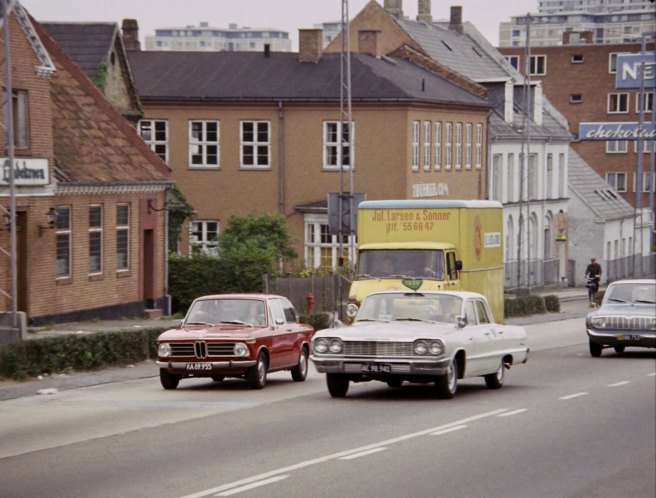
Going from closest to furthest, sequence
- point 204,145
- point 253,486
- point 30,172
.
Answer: point 253,486 → point 30,172 → point 204,145

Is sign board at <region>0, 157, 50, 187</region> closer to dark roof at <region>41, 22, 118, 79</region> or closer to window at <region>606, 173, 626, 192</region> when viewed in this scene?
dark roof at <region>41, 22, 118, 79</region>

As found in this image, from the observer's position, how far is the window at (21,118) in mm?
38656

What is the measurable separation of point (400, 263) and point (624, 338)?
5.31 meters

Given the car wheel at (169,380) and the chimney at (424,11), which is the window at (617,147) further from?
the car wheel at (169,380)

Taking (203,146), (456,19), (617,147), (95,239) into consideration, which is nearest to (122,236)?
(95,239)

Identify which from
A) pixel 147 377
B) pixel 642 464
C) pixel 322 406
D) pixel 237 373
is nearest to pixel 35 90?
pixel 147 377

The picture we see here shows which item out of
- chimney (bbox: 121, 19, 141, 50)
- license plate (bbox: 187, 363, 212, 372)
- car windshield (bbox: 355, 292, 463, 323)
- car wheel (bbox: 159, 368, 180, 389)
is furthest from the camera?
chimney (bbox: 121, 19, 141, 50)

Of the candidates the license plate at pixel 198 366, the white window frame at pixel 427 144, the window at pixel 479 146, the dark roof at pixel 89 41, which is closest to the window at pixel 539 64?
the window at pixel 479 146

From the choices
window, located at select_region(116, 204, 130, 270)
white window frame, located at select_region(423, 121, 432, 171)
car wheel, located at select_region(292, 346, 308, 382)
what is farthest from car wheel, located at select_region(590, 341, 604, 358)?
white window frame, located at select_region(423, 121, 432, 171)

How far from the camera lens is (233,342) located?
24328mm

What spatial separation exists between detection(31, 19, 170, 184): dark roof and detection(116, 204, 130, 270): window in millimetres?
870

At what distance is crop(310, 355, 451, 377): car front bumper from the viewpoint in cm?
2197

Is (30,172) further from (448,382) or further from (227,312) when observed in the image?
(448,382)

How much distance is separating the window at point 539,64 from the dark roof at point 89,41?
7647cm
